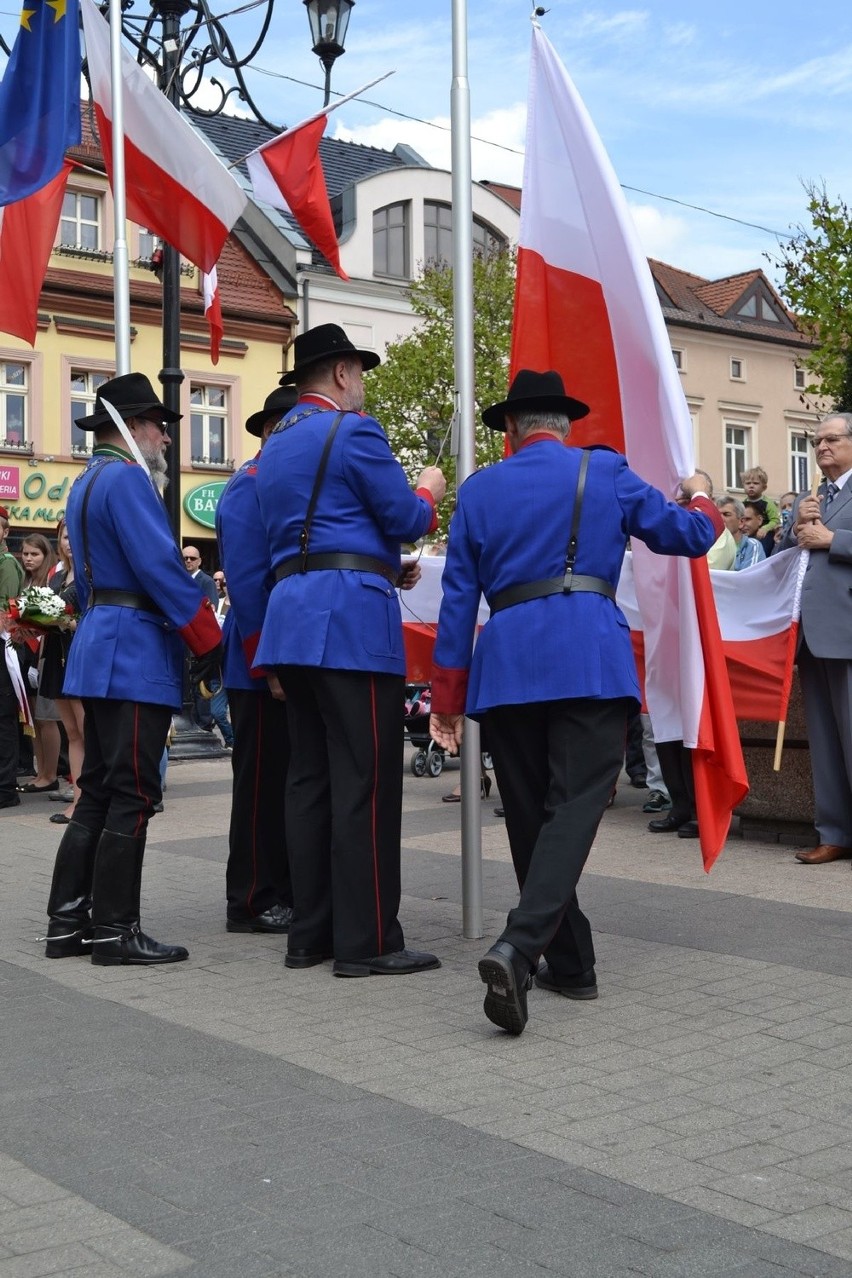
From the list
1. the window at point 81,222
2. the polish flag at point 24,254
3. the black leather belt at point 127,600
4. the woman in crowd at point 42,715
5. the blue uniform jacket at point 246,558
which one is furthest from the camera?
the window at point 81,222

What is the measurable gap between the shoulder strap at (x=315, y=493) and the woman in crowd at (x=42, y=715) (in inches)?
234

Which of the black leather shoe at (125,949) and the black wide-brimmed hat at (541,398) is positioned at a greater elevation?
the black wide-brimmed hat at (541,398)

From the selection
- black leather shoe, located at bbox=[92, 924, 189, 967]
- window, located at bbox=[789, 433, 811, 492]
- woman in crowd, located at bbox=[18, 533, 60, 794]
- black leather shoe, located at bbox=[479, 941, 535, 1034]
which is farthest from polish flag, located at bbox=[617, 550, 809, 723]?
window, located at bbox=[789, 433, 811, 492]

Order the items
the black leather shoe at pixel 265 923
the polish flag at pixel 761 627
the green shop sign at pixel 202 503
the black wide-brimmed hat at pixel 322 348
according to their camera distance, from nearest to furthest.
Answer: the black wide-brimmed hat at pixel 322 348
the black leather shoe at pixel 265 923
the polish flag at pixel 761 627
the green shop sign at pixel 202 503

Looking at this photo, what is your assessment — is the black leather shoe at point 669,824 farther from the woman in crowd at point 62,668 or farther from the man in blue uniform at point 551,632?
the man in blue uniform at point 551,632

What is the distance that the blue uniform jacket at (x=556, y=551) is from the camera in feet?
16.4

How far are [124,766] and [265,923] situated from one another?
112 centimetres

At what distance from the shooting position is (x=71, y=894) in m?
6.08

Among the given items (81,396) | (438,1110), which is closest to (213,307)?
(438,1110)

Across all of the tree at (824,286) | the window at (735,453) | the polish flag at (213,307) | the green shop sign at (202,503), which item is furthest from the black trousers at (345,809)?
the window at (735,453)

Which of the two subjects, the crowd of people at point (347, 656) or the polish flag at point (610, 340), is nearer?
the crowd of people at point (347, 656)

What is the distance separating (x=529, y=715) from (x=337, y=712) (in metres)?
0.81

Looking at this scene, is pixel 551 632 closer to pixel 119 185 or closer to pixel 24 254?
pixel 24 254

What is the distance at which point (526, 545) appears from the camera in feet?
16.6
